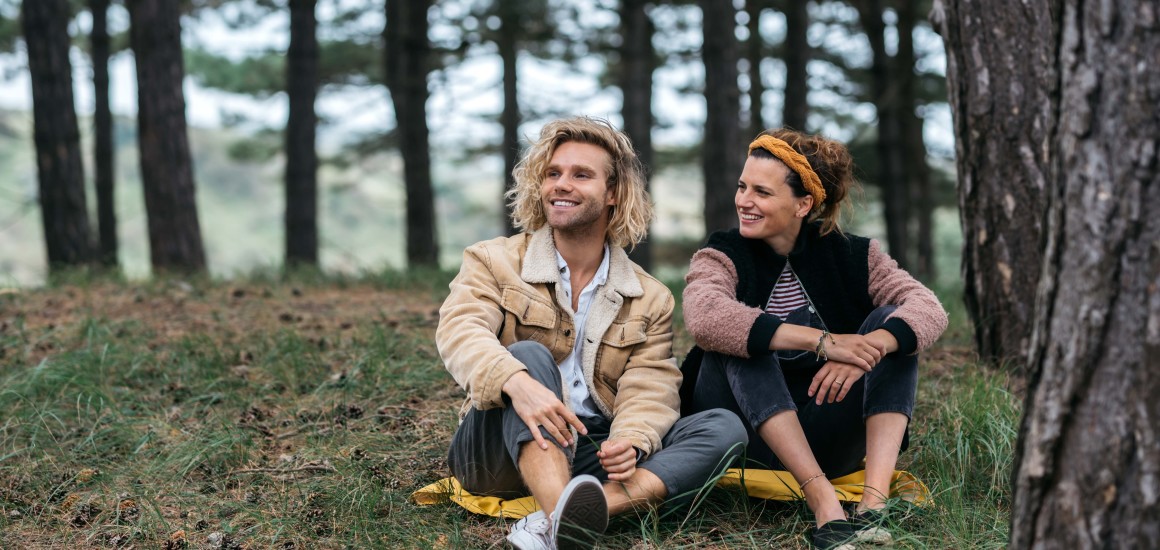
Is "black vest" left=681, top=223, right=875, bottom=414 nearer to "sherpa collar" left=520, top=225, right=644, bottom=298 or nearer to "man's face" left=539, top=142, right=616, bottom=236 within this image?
"sherpa collar" left=520, top=225, right=644, bottom=298

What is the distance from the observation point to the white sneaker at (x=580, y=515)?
2887 millimetres

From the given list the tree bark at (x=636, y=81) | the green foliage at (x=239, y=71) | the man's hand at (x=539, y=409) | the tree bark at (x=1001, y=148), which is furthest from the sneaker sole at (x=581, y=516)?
the green foliage at (x=239, y=71)

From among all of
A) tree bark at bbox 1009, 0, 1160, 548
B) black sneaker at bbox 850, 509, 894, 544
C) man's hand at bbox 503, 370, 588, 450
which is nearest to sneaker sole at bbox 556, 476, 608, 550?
man's hand at bbox 503, 370, 588, 450

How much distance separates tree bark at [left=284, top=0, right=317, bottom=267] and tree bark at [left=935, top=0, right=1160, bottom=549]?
931 cm

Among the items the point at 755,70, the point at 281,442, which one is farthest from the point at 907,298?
the point at 755,70

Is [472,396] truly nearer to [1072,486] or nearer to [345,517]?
[345,517]

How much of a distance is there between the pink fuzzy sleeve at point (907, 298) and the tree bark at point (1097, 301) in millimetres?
1010

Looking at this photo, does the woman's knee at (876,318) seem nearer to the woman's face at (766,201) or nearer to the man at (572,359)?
the woman's face at (766,201)

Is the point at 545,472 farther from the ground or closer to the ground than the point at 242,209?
farther from the ground

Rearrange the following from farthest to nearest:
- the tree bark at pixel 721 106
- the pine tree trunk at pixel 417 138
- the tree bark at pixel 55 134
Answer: the pine tree trunk at pixel 417 138, the tree bark at pixel 721 106, the tree bark at pixel 55 134

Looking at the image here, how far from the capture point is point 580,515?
115 inches

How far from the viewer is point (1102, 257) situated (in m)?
→ 2.00

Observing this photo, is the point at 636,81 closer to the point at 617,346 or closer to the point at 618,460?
the point at 617,346

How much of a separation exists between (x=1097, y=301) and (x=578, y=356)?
191cm
